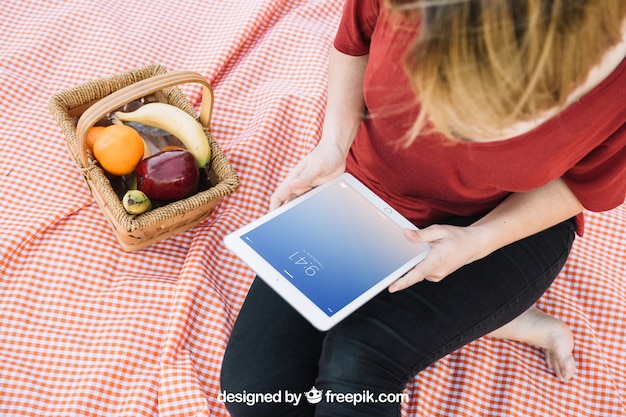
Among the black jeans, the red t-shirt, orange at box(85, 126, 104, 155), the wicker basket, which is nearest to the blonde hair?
the red t-shirt

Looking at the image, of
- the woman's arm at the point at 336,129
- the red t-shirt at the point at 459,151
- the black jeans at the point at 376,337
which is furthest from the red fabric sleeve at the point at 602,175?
the woman's arm at the point at 336,129

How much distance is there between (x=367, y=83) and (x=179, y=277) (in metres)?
0.53

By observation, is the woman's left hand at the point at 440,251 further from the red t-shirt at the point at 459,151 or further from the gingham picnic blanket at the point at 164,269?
the gingham picnic blanket at the point at 164,269

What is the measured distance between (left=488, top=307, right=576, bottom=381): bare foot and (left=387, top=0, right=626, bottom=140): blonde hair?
602 millimetres

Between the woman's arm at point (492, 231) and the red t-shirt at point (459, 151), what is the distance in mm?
30

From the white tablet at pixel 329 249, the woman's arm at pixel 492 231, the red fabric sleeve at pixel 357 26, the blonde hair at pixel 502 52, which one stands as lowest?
the white tablet at pixel 329 249

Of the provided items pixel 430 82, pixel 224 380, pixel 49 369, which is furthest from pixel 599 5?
pixel 49 369

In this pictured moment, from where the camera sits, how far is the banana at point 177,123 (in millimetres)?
1145

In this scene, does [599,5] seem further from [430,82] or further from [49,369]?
[49,369]

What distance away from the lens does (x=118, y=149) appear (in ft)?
3.52

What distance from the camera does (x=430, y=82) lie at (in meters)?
0.56

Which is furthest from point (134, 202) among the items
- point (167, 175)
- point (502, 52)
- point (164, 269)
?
point (502, 52)

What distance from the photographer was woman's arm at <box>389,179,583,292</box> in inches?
32.7

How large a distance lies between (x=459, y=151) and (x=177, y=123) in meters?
0.61
